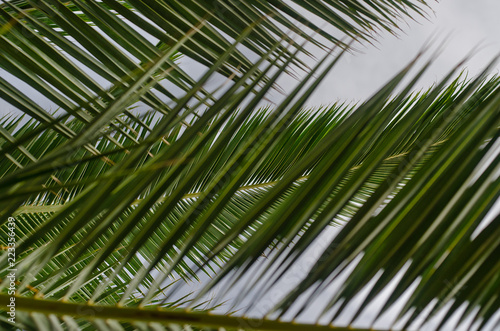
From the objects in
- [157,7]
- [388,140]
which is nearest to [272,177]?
[157,7]

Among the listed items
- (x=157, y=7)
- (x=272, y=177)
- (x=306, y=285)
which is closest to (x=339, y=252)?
(x=306, y=285)

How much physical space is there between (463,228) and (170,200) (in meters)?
0.24

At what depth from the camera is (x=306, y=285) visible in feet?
1.24

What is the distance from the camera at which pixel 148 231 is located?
437 millimetres

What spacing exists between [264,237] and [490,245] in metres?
0.17

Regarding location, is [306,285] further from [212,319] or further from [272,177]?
[272,177]

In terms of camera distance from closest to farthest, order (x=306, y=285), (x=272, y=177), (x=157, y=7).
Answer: (x=306, y=285) → (x=157, y=7) → (x=272, y=177)

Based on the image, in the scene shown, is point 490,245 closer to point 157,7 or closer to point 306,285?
point 306,285

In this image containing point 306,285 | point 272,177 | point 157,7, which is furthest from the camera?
point 272,177

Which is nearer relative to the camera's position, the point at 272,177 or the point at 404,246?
the point at 404,246

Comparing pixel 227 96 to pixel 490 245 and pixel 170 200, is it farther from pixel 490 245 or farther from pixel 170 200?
pixel 490 245

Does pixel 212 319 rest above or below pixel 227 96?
below

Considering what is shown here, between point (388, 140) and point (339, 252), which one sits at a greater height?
point (388, 140)

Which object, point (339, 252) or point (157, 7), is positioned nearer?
point (339, 252)
